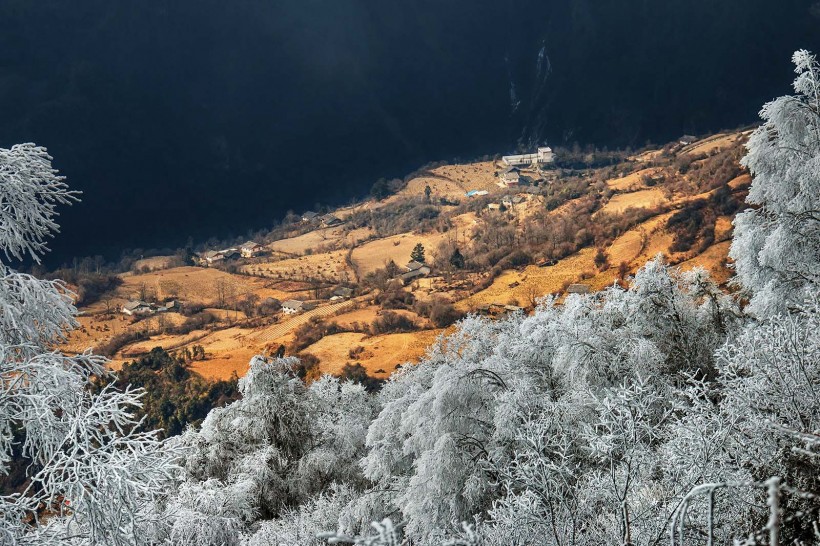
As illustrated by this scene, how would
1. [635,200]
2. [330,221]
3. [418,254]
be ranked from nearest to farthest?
[635,200]
[418,254]
[330,221]

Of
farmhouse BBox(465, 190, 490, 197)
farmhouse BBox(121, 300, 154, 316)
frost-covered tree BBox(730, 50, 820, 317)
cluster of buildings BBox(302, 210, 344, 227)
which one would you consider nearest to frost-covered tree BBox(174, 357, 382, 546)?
frost-covered tree BBox(730, 50, 820, 317)

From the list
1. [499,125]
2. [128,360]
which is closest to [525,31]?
[499,125]

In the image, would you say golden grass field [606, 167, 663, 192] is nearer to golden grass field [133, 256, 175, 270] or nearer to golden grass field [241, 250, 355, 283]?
golden grass field [241, 250, 355, 283]

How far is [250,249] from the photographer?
4875 cm

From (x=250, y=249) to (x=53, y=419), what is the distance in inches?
1820

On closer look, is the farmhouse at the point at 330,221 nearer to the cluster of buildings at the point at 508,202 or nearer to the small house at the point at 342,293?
the cluster of buildings at the point at 508,202

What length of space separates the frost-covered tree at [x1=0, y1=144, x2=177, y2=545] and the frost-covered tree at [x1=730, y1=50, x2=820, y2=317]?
9.21 metres

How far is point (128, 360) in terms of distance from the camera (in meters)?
30.3

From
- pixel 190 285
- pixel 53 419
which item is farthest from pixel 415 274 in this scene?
pixel 53 419

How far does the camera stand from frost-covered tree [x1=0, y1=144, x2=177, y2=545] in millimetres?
3777

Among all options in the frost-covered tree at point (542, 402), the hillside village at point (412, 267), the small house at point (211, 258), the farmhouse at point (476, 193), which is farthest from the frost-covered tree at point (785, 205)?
the small house at point (211, 258)

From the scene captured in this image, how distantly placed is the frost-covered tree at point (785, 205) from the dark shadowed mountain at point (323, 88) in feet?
175

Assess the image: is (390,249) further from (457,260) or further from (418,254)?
(457,260)

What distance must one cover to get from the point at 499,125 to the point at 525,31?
20.8 m
